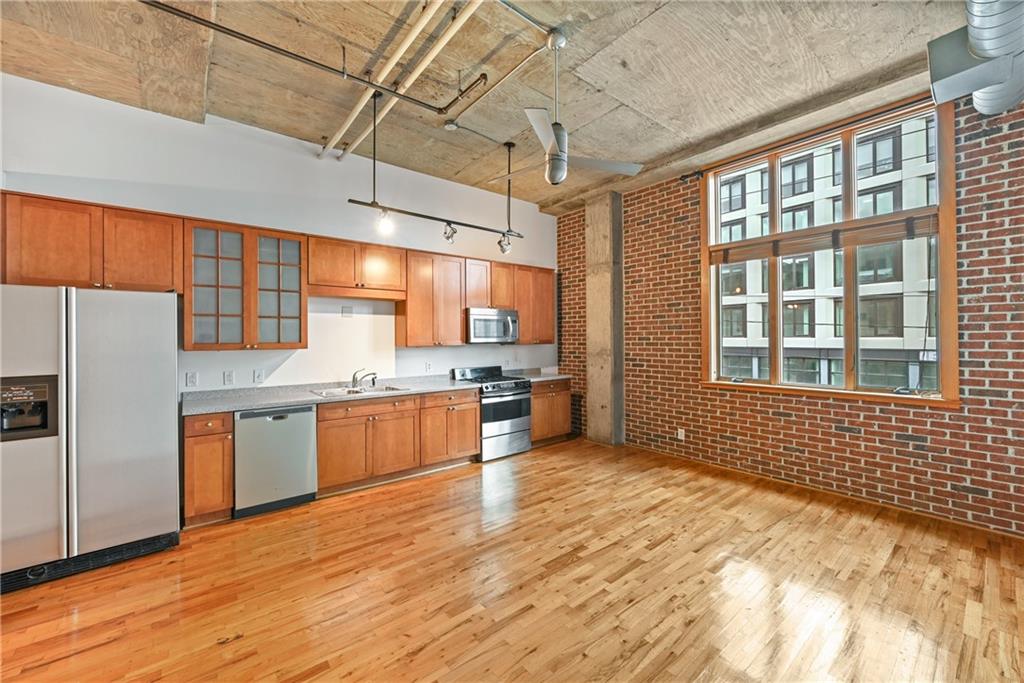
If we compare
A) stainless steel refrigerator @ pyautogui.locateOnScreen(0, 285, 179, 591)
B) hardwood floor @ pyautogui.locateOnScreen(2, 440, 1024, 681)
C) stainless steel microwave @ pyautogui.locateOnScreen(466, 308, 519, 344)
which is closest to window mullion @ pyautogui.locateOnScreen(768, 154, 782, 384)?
hardwood floor @ pyautogui.locateOnScreen(2, 440, 1024, 681)

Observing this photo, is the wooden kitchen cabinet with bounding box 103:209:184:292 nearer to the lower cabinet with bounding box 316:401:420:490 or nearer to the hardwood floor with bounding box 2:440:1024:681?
the lower cabinet with bounding box 316:401:420:490

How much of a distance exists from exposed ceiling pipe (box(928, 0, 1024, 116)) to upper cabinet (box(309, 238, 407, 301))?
441cm

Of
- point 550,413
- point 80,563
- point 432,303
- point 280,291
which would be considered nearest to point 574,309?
point 550,413

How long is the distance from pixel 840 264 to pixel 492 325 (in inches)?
145

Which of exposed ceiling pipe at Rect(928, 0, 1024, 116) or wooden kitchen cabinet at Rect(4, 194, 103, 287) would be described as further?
wooden kitchen cabinet at Rect(4, 194, 103, 287)

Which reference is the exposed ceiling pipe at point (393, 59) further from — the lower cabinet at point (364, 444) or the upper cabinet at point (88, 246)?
the lower cabinet at point (364, 444)

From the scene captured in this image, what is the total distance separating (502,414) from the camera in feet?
16.7

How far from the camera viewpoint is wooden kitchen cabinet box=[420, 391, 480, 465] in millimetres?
4430

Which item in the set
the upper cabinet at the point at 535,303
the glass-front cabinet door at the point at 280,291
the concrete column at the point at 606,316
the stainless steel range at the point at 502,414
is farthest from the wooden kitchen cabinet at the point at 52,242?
the concrete column at the point at 606,316

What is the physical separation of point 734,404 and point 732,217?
2048mm

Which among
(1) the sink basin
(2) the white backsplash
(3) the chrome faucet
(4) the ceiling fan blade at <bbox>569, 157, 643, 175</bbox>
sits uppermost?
(4) the ceiling fan blade at <bbox>569, 157, 643, 175</bbox>

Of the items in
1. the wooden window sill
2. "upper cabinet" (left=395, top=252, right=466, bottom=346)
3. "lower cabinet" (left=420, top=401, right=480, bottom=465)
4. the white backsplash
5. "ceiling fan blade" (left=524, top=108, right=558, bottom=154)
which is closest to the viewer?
"ceiling fan blade" (left=524, top=108, right=558, bottom=154)

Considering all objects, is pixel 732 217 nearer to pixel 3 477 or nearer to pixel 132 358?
pixel 132 358

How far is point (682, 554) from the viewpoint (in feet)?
9.05
